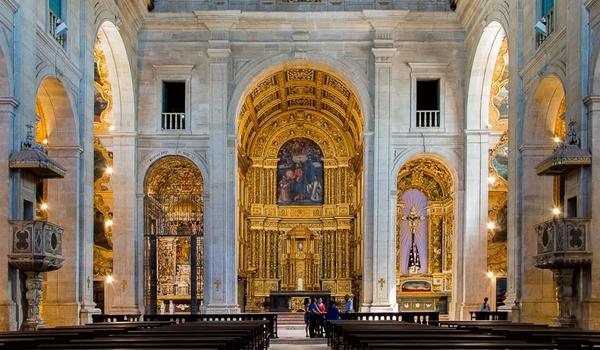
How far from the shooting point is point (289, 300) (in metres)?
44.1

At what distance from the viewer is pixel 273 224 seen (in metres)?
46.6

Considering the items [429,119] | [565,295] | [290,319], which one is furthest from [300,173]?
[565,295]

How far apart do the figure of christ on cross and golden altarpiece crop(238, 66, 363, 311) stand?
15.2 ft

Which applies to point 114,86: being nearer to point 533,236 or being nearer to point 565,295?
point 533,236

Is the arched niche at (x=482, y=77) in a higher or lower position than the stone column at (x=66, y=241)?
higher

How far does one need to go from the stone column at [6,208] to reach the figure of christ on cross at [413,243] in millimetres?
22458

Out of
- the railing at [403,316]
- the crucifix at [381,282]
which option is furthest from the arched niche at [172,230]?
the crucifix at [381,282]

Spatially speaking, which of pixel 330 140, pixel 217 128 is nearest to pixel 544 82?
pixel 217 128

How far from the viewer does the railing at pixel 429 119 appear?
1265 inches

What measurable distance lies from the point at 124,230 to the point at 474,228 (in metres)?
11.3

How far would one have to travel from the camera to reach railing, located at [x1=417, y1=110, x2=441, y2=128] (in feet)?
105

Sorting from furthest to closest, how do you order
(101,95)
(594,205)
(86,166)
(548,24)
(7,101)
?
(101,95), (86,166), (548,24), (7,101), (594,205)

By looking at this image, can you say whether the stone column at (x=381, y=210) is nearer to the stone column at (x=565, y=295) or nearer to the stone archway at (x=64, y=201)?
the stone archway at (x=64, y=201)

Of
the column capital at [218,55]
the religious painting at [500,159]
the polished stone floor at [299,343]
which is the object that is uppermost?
the column capital at [218,55]
